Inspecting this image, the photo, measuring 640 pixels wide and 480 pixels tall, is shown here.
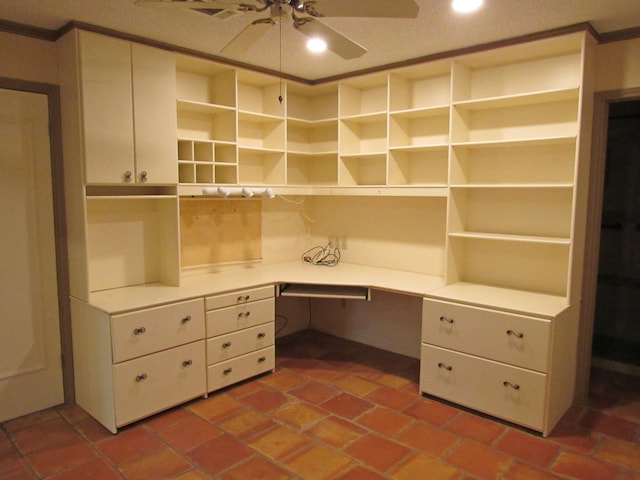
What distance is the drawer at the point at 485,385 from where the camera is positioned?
279 cm

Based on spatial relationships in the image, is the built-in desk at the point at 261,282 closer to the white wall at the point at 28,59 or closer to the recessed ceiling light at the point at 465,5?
the white wall at the point at 28,59

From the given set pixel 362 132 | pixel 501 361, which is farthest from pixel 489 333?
pixel 362 132

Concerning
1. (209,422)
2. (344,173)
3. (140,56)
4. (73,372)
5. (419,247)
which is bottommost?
(209,422)

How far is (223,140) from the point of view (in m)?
3.71

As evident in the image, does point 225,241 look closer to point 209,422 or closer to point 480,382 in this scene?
point 209,422

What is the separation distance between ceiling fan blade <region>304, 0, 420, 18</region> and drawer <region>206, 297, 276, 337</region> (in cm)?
210

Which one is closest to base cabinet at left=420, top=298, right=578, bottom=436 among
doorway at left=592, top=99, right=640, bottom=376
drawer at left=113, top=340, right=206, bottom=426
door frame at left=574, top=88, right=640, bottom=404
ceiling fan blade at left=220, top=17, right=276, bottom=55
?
door frame at left=574, top=88, right=640, bottom=404

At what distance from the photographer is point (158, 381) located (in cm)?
296

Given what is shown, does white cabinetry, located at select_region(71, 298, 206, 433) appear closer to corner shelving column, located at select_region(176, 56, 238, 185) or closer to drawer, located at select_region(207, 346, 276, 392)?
drawer, located at select_region(207, 346, 276, 392)

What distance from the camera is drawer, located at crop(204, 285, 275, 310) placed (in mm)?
3224

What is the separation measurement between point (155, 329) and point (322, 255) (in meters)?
1.99

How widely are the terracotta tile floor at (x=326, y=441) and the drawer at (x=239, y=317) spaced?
477mm

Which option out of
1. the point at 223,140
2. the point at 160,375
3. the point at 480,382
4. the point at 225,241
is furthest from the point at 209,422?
the point at 223,140

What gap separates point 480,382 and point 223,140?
8.63 feet
